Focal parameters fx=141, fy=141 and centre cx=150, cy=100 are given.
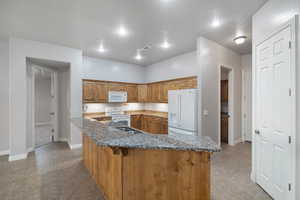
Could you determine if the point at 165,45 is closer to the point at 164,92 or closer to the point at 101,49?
the point at 164,92

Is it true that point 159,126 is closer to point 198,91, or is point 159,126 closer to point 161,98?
point 161,98

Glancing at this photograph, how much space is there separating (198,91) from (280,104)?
1.59 metres

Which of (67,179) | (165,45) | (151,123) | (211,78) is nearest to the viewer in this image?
(67,179)

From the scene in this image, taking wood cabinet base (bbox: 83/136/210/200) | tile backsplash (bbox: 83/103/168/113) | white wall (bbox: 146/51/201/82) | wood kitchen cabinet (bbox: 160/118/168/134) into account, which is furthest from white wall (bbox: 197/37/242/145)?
tile backsplash (bbox: 83/103/168/113)

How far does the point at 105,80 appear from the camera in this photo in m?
5.46

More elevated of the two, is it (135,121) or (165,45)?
(165,45)

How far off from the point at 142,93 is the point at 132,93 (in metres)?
0.44

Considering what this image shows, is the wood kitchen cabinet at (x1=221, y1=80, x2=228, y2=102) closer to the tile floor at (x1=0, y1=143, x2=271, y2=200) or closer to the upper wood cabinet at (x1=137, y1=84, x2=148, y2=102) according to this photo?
the tile floor at (x1=0, y1=143, x2=271, y2=200)

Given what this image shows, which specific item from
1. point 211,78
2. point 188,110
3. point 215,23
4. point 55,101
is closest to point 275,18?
point 215,23

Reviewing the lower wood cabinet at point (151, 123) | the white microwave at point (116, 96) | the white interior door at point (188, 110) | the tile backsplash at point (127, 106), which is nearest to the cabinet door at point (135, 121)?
the lower wood cabinet at point (151, 123)

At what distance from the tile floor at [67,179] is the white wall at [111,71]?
2.86 meters

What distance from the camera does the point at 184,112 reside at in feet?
12.2

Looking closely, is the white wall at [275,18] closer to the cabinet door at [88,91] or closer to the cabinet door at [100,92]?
the cabinet door at [100,92]

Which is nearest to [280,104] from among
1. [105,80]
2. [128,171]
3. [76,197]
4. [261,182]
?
[261,182]
